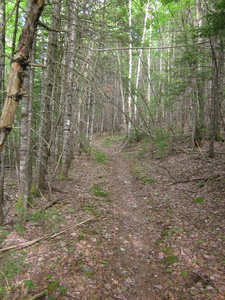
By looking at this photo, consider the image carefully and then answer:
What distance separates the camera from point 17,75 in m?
2.05

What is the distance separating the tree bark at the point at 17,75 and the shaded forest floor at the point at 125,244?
89.8 inches

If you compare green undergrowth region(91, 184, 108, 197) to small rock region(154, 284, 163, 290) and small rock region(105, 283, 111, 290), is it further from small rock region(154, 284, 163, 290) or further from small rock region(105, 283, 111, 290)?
small rock region(154, 284, 163, 290)

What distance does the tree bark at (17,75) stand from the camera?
2.00 m

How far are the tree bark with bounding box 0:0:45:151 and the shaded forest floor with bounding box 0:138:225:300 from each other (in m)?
2.28

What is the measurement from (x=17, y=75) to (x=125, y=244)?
4.33 m

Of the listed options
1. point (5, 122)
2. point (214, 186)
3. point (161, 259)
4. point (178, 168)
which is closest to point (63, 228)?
point (161, 259)

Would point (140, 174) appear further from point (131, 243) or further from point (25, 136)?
point (25, 136)

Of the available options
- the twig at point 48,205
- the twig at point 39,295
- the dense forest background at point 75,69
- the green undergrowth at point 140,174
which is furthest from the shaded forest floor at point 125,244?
the dense forest background at point 75,69

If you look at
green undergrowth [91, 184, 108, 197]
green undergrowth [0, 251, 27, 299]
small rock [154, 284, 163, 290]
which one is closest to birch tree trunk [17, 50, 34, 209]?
green undergrowth [0, 251, 27, 299]

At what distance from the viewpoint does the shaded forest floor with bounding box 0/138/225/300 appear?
338cm

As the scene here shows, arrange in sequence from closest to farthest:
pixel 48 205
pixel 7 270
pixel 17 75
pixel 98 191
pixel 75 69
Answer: pixel 17 75 < pixel 7 270 < pixel 75 69 < pixel 48 205 < pixel 98 191

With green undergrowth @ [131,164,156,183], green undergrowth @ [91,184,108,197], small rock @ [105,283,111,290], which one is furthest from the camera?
green undergrowth @ [131,164,156,183]

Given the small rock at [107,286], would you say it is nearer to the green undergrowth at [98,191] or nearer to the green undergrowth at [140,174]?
the green undergrowth at [98,191]

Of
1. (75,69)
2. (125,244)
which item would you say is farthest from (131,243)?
(75,69)
